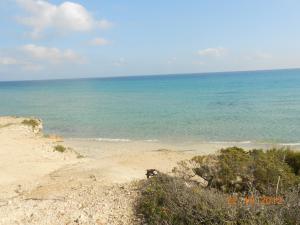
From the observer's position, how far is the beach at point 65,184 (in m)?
8.27

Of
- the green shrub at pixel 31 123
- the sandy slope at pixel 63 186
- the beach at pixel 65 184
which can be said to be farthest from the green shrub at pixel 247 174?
the green shrub at pixel 31 123

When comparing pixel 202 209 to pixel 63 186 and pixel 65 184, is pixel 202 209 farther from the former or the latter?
pixel 65 184

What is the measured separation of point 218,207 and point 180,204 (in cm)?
81

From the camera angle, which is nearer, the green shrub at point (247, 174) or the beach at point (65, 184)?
the beach at point (65, 184)

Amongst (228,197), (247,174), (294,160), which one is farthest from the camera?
(294,160)

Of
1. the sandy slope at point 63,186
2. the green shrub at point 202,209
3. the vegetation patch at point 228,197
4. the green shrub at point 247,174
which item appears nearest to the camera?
the green shrub at point 202,209

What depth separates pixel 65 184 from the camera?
1143cm

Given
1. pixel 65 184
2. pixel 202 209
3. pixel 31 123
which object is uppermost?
pixel 202 209

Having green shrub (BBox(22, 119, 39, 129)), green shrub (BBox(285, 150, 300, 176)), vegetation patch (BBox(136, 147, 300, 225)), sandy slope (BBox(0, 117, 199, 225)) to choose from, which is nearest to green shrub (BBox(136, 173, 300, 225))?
vegetation patch (BBox(136, 147, 300, 225))

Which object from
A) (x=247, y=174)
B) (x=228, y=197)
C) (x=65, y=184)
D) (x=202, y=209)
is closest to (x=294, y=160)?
(x=247, y=174)

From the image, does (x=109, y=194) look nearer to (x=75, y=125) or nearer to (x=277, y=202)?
(x=277, y=202)

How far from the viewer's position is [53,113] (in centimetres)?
4856

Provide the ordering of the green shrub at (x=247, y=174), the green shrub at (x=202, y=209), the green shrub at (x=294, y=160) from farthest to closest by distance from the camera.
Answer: the green shrub at (x=294, y=160) < the green shrub at (x=247, y=174) < the green shrub at (x=202, y=209)

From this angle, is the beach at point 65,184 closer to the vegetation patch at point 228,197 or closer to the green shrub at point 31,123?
the vegetation patch at point 228,197
